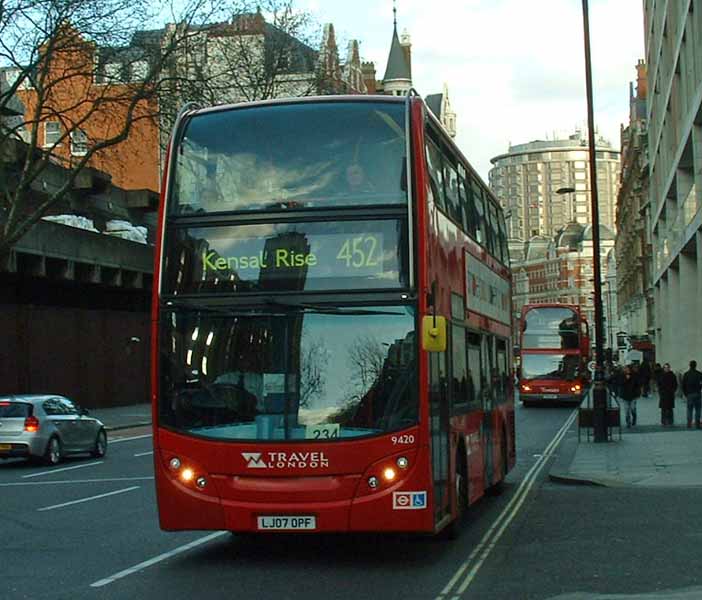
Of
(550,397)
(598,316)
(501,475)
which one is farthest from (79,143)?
(501,475)

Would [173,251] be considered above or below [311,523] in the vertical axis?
above

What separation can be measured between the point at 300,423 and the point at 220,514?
1.03 meters

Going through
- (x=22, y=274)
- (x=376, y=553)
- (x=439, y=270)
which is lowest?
(x=376, y=553)

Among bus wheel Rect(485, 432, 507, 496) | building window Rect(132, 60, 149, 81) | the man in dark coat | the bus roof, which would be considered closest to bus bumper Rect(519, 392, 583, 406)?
the man in dark coat

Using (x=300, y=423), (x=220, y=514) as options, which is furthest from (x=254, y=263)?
(x=220, y=514)

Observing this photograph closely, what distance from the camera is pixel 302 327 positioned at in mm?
11164

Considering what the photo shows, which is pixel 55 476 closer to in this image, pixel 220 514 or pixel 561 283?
pixel 220 514

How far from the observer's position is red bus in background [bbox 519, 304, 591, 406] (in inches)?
2094

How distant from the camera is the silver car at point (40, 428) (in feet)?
83.9

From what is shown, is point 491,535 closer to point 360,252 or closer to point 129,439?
point 360,252

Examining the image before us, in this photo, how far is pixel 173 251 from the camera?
11.4 m

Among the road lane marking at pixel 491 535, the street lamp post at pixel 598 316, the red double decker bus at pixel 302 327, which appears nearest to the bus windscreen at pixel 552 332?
the street lamp post at pixel 598 316

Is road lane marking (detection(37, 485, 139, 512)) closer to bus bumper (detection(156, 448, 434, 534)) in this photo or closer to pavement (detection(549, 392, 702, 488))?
bus bumper (detection(156, 448, 434, 534))

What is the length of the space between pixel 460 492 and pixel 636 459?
11467mm
